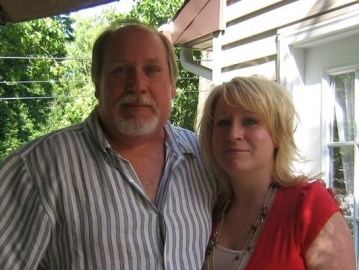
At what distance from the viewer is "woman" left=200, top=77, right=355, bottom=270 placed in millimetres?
1660

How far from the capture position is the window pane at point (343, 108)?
9.28ft

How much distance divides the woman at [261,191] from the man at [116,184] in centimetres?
10

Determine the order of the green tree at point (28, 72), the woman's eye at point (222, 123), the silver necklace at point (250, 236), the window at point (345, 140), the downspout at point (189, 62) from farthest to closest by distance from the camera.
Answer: the green tree at point (28, 72) → the downspout at point (189, 62) → the window at point (345, 140) → the woman's eye at point (222, 123) → the silver necklace at point (250, 236)

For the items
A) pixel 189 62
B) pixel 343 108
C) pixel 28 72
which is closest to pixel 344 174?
pixel 343 108

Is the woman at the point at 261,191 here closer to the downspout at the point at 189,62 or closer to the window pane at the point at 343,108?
the window pane at the point at 343,108

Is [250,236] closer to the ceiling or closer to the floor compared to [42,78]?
closer to the floor

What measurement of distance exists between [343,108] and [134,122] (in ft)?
4.69

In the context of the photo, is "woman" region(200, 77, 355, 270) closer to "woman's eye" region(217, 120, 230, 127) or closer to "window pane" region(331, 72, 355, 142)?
"woman's eye" region(217, 120, 230, 127)

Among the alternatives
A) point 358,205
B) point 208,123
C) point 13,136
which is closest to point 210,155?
point 208,123

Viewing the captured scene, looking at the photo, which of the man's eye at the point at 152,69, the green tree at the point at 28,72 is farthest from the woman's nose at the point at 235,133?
the green tree at the point at 28,72

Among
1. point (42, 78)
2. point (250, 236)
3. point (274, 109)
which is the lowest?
point (250, 236)

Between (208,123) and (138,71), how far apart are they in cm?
34

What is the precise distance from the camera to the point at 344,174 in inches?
113

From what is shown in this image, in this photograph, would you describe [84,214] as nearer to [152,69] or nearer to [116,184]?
[116,184]
